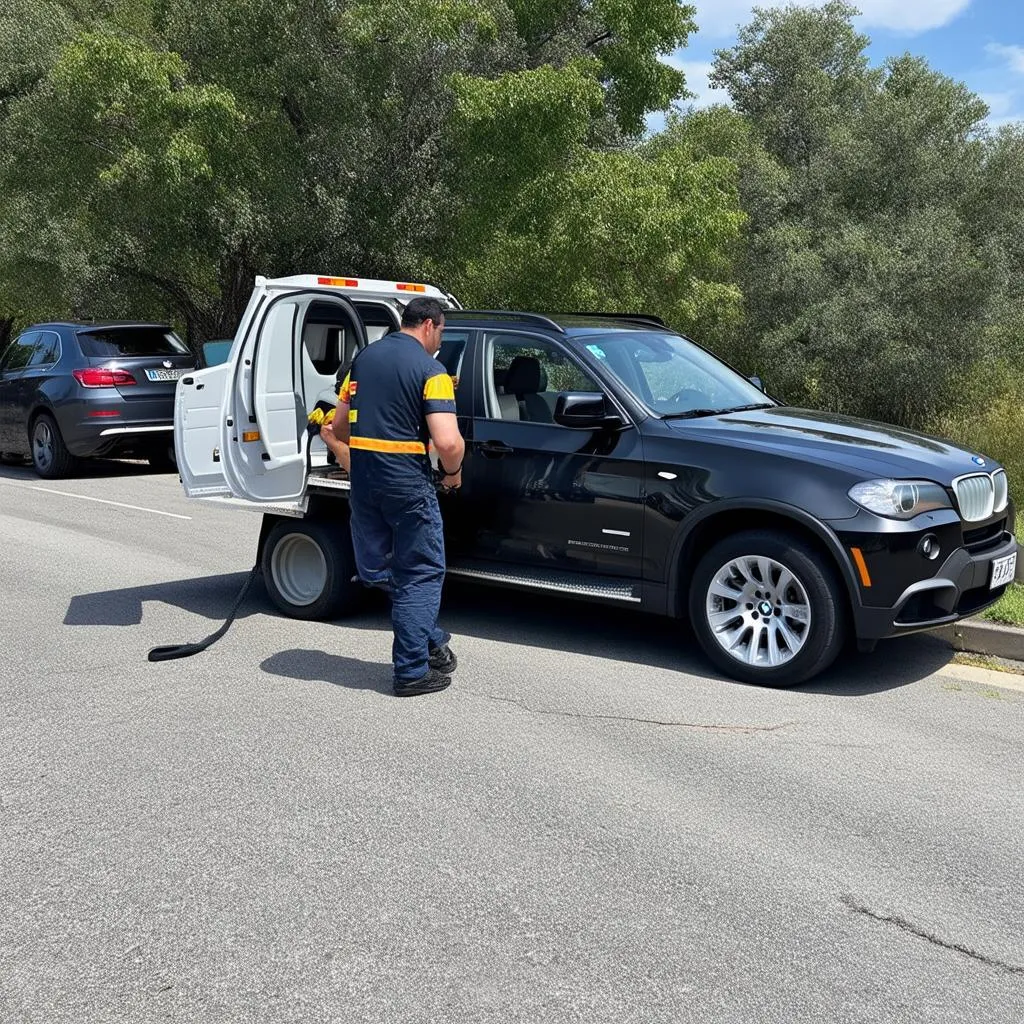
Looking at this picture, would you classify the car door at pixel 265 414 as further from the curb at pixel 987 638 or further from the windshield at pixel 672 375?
the curb at pixel 987 638

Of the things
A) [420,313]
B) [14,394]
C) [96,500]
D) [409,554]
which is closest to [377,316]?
[420,313]

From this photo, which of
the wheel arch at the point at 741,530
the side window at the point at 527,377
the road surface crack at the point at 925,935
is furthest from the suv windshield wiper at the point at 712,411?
the road surface crack at the point at 925,935

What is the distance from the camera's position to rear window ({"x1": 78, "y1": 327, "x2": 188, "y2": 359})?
1519 centimetres

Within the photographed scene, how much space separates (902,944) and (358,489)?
10.8ft

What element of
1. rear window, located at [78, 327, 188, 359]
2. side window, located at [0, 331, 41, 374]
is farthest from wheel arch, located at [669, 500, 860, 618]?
side window, located at [0, 331, 41, 374]

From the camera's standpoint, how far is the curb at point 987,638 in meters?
6.76

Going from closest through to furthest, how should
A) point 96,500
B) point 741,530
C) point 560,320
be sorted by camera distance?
1. point 741,530
2. point 560,320
3. point 96,500

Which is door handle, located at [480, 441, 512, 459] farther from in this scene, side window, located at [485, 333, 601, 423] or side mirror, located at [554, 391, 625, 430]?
side mirror, located at [554, 391, 625, 430]

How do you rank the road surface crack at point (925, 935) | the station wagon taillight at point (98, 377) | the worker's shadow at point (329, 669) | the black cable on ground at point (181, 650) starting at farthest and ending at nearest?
1. the station wagon taillight at point (98, 377)
2. the black cable on ground at point (181, 650)
3. the worker's shadow at point (329, 669)
4. the road surface crack at point (925, 935)

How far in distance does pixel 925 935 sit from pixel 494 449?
393 cm

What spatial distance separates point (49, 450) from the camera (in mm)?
15539

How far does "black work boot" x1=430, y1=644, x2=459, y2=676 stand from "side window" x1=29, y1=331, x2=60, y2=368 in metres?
10.9

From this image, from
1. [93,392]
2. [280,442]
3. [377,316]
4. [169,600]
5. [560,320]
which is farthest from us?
[93,392]

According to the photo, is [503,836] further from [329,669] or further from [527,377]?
[527,377]
